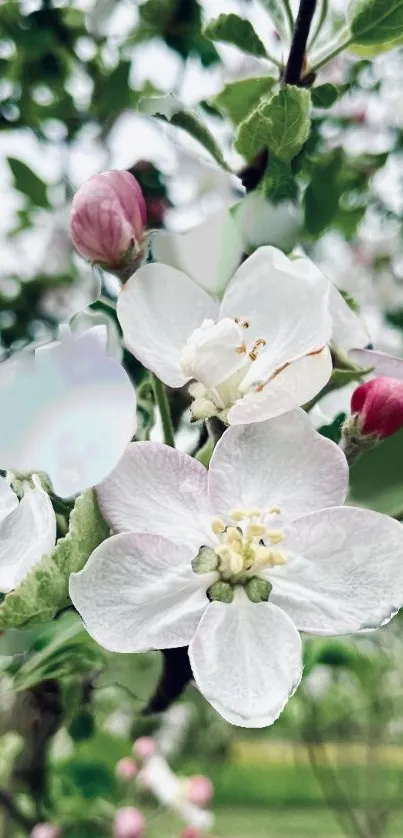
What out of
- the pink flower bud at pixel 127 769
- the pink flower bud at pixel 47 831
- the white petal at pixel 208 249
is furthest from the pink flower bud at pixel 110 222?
the pink flower bud at pixel 127 769

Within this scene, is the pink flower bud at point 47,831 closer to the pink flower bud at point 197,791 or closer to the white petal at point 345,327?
the pink flower bud at point 197,791

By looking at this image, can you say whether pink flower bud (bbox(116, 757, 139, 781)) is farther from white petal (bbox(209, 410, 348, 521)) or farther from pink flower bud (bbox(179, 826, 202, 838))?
white petal (bbox(209, 410, 348, 521))

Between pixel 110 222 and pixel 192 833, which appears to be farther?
pixel 192 833

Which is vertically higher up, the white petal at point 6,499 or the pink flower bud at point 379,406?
the white petal at point 6,499

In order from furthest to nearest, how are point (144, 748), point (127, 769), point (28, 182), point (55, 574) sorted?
point (127, 769)
point (144, 748)
point (28, 182)
point (55, 574)

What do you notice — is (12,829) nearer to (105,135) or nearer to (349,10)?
(105,135)

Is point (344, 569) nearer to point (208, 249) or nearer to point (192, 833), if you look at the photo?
point (208, 249)

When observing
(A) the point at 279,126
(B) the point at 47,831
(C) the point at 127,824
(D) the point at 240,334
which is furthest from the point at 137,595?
(C) the point at 127,824
